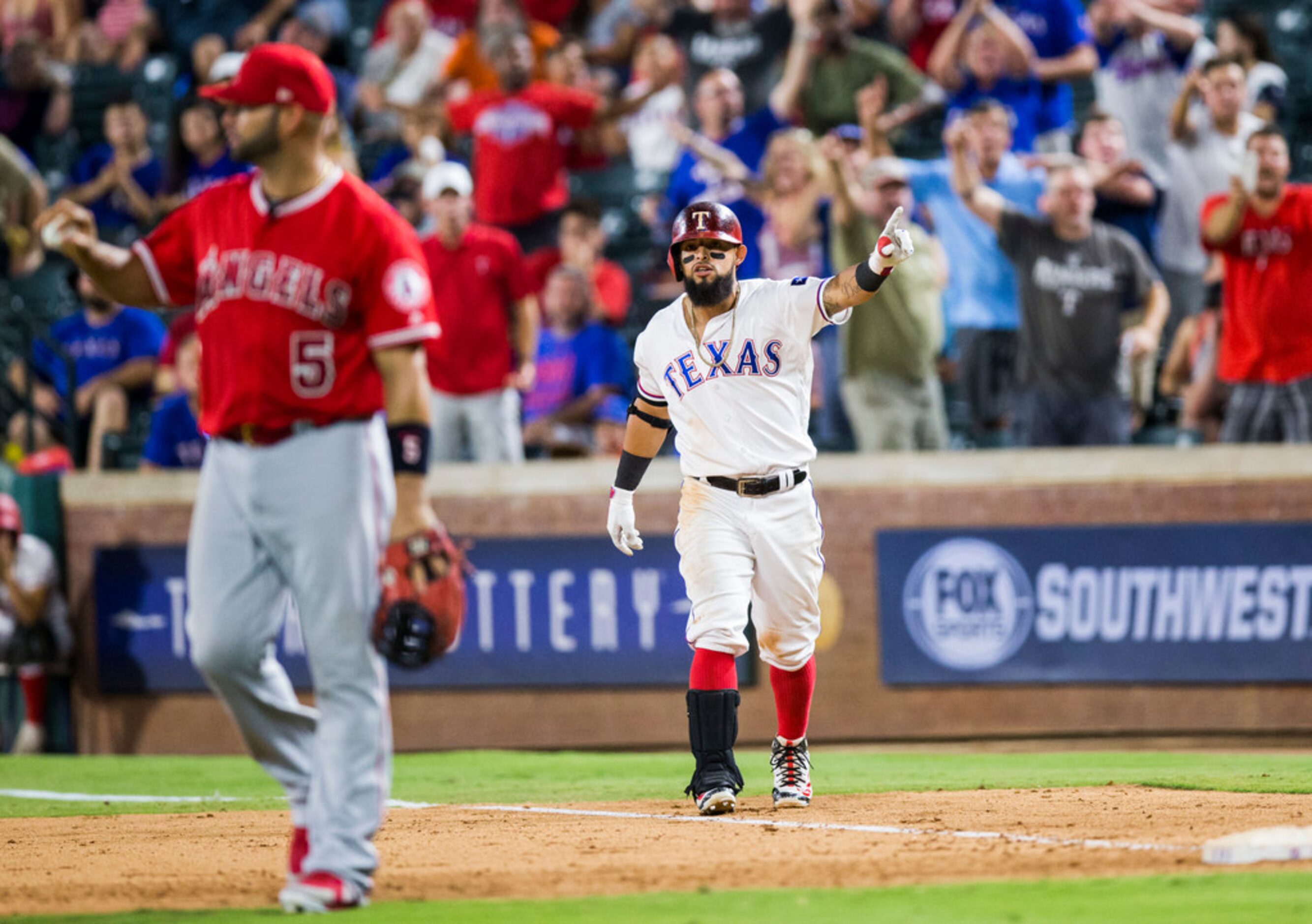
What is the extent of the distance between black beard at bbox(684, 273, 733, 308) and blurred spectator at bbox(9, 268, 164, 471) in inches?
262

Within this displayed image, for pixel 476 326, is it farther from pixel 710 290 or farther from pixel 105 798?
pixel 710 290

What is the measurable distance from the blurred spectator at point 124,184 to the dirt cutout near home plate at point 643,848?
7.73m

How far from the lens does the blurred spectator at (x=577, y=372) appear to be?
1127 cm

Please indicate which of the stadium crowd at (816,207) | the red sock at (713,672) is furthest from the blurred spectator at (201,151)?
the red sock at (713,672)

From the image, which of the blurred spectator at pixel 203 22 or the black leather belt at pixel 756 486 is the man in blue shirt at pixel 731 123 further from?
the black leather belt at pixel 756 486

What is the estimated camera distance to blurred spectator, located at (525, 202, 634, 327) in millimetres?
11914

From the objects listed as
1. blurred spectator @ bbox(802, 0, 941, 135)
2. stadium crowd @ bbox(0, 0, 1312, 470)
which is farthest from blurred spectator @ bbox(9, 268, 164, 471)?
blurred spectator @ bbox(802, 0, 941, 135)

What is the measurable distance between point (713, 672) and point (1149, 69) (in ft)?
22.7

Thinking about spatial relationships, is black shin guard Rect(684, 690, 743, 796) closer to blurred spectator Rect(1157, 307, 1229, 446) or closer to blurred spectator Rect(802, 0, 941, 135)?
blurred spectator Rect(1157, 307, 1229, 446)

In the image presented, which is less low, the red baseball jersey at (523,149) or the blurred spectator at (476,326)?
the red baseball jersey at (523,149)

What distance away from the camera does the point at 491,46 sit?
511 inches

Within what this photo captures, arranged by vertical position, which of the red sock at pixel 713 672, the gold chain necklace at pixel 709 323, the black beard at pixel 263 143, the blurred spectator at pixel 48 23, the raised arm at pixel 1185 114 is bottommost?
the red sock at pixel 713 672

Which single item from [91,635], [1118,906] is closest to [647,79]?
[91,635]

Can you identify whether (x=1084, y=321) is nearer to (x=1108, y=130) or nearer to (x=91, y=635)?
(x=1108, y=130)
